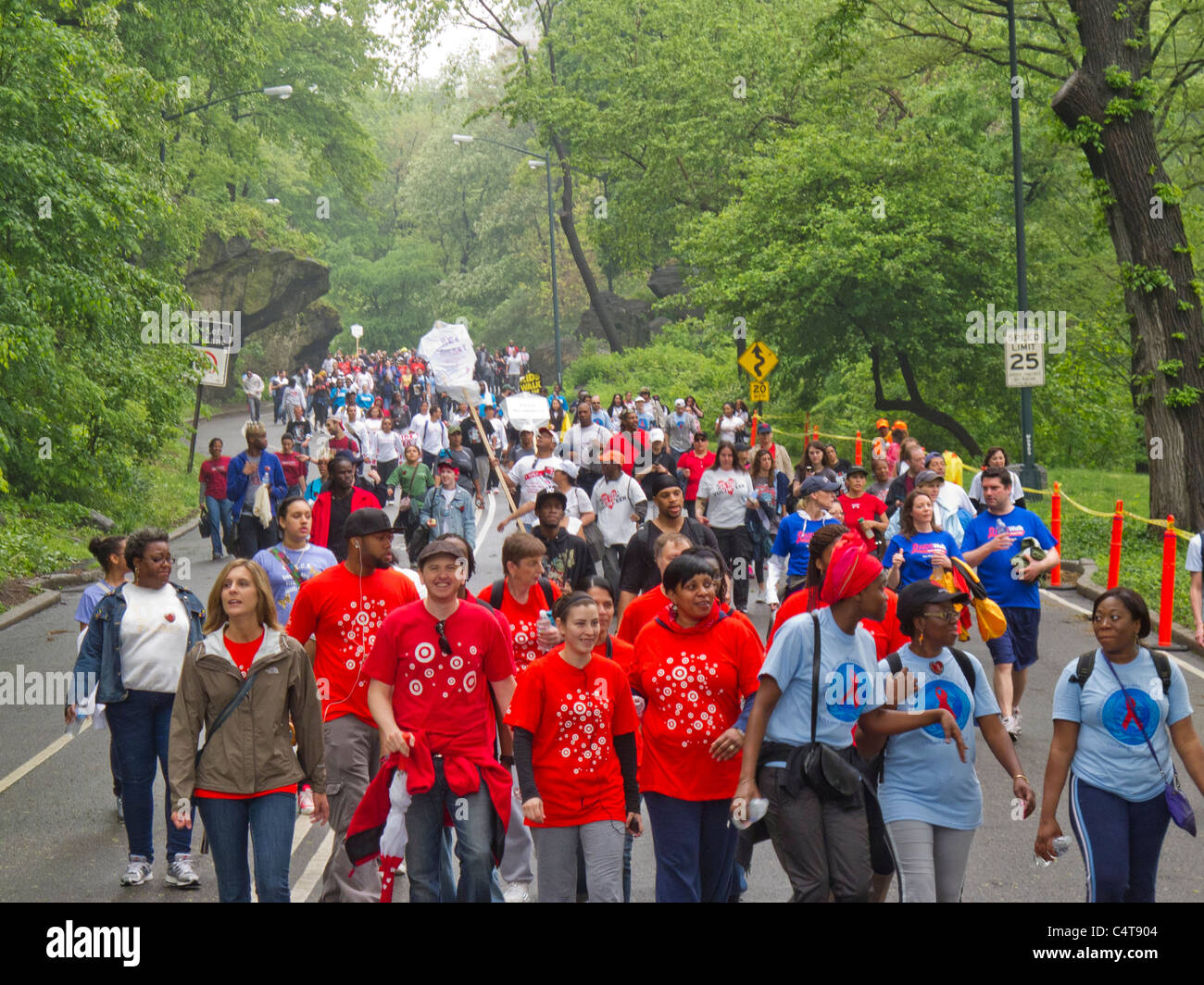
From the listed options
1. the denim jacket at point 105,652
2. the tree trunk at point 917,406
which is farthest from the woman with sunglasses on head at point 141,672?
the tree trunk at point 917,406

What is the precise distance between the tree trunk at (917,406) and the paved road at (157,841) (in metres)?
16.3

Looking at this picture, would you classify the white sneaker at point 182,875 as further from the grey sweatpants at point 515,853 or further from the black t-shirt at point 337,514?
the black t-shirt at point 337,514

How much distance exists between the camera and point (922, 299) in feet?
89.2

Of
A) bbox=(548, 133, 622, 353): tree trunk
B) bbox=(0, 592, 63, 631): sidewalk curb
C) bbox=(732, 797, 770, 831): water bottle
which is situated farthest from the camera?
bbox=(548, 133, 622, 353): tree trunk

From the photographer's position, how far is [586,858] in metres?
5.51

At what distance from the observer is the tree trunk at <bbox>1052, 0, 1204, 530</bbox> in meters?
17.9

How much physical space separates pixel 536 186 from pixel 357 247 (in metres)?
18.2

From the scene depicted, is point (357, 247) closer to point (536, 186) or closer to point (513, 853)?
point (536, 186)

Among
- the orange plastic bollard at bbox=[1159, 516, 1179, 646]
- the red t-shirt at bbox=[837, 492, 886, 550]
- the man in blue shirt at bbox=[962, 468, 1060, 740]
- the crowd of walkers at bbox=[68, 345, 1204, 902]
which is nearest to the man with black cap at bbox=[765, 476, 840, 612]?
the red t-shirt at bbox=[837, 492, 886, 550]

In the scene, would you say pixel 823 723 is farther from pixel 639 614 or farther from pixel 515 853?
pixel 515 853

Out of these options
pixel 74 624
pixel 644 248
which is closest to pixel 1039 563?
pixel 74 624

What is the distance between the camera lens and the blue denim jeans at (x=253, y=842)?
5.52m

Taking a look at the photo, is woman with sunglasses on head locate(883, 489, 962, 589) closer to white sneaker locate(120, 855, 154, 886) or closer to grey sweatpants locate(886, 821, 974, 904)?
grey sweatpants locate(886, 821, 974, 904)

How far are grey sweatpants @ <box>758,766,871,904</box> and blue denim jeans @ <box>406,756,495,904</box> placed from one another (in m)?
1.15
